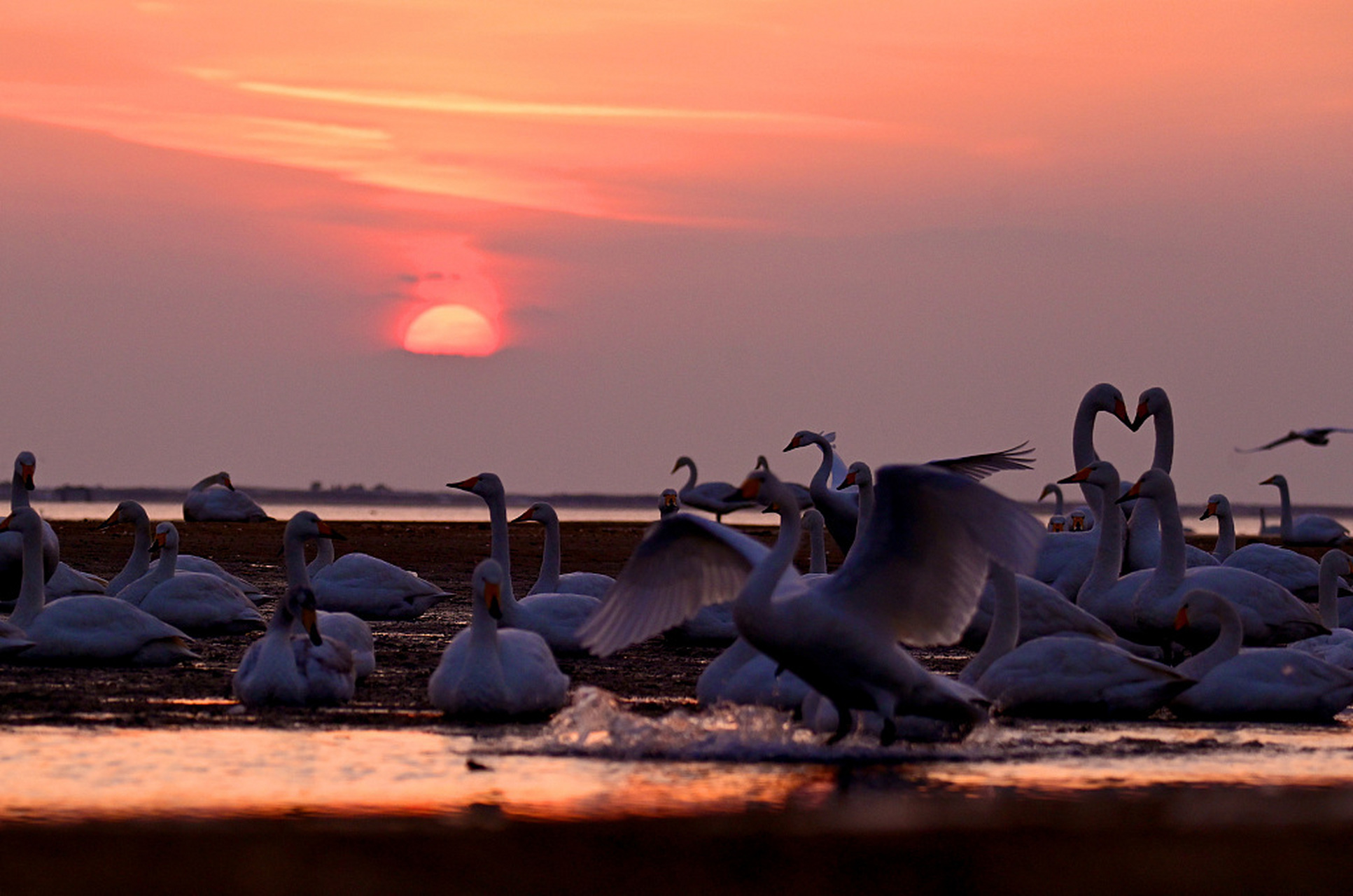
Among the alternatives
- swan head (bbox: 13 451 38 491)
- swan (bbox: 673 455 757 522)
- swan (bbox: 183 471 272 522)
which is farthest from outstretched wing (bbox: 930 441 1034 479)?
swan (bbox: 183 471 272 522)

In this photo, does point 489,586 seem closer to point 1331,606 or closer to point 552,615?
point 552,615

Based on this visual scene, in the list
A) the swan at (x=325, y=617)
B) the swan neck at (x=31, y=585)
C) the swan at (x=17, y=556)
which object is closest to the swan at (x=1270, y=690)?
the swan at (x=325, y=617)

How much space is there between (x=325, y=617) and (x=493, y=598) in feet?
7.94

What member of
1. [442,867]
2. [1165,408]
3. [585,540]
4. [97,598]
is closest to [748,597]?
[442,867]

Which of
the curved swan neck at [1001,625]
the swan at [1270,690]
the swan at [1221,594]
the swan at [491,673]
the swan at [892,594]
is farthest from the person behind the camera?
the swan at [1221,594]

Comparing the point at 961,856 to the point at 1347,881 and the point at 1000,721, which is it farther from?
the point at 1000,721

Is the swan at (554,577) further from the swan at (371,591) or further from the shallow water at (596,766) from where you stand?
the shallow water at (596,766)

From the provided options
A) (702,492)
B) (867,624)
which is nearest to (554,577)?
(867,624)

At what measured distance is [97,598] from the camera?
548 inches

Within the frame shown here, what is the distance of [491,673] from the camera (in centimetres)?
1138

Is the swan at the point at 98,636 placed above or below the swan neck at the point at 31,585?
below

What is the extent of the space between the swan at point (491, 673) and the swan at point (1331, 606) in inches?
248

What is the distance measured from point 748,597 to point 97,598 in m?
6.02

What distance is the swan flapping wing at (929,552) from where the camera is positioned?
33.4ft
